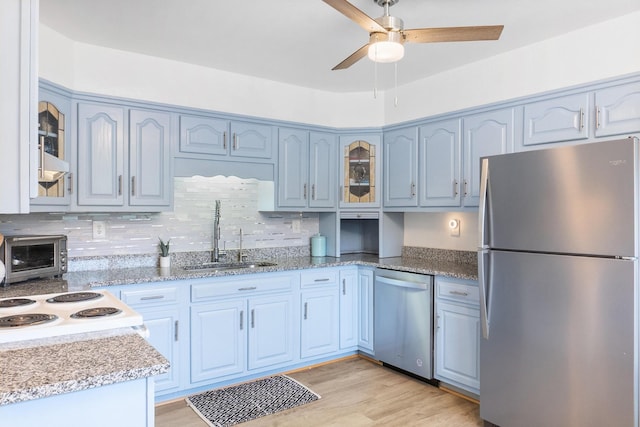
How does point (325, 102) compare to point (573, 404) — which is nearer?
point (573, 404)

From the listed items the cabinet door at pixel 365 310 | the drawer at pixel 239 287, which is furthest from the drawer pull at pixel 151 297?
the cabinet door at pixel 365 310

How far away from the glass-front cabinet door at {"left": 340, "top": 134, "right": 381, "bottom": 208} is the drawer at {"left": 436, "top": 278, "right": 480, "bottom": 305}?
1148 millimetres

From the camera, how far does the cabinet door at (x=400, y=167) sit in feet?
12.0

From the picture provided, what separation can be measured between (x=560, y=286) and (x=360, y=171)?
7.17ft

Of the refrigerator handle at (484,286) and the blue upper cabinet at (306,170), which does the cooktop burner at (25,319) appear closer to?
the refrigerator handle at (484,286)

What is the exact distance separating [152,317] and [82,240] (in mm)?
844

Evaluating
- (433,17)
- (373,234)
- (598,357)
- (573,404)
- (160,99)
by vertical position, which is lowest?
(573,404)

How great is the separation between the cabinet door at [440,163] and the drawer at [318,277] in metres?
0.97

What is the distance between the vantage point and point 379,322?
3572 mm

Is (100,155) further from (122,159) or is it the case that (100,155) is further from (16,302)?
(16,302)

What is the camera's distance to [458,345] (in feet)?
9.73

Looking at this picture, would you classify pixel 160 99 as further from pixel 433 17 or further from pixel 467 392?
pixel 467 392

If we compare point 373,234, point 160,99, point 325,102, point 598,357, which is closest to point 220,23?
point 160,99

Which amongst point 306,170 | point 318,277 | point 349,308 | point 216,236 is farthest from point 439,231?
point 216,236
